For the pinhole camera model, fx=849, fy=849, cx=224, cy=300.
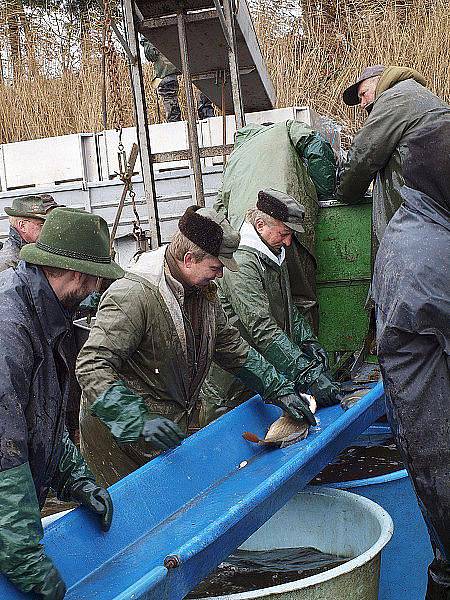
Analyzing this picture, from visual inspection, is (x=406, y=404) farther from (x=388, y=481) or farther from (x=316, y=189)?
(x=316, y=189)

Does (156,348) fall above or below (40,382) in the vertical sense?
below

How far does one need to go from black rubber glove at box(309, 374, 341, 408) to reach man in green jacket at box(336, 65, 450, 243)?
3.68 feet

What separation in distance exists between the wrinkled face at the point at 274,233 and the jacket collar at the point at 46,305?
2.32m

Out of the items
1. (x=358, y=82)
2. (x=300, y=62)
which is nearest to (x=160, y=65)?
(x=300, y=62)

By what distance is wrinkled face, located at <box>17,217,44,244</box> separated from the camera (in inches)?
244

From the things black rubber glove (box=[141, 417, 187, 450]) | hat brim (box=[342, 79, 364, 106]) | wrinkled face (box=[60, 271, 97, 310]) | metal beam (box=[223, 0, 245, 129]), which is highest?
metal beam (box=[223, 0, 245, 129])

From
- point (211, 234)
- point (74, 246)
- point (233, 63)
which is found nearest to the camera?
point (74, 246)

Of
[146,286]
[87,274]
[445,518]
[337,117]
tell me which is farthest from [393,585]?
[337,117]

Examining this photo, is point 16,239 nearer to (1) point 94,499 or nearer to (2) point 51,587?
(1) point 94,499

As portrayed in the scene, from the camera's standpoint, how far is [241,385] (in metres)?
4.88

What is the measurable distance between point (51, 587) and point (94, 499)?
0.65 meters

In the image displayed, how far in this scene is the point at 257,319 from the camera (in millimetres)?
4527

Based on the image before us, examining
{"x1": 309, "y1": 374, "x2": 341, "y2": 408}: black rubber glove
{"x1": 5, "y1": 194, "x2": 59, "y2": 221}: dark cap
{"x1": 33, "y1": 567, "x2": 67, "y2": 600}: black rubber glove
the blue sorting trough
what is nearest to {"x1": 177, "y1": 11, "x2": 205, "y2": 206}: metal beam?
{"x1": 5, "y1": 194, "x2": 59, "y2": 221}: dark cap

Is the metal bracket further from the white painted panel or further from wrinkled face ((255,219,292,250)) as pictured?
the white painted panel
